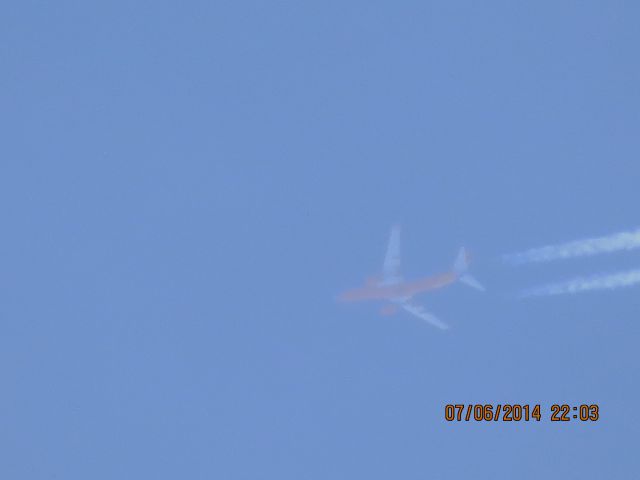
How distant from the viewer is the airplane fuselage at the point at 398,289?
70312 mm

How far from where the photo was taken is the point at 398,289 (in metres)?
70.4

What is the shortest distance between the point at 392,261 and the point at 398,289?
401 millimetres

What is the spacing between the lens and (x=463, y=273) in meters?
70.2

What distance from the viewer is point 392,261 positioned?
7031cm

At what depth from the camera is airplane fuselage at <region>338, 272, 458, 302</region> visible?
7031 cm

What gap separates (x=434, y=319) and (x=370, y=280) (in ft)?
3.27

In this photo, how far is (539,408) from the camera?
70.1m

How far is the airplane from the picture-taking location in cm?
7025

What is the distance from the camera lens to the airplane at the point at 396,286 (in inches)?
2766

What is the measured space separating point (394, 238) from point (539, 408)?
9.72ft

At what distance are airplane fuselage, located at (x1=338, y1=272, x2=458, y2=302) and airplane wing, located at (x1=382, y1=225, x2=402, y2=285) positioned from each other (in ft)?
0.31

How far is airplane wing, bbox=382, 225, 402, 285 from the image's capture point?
70.2m

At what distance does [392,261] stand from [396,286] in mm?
360

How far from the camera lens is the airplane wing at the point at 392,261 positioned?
7025 cm
